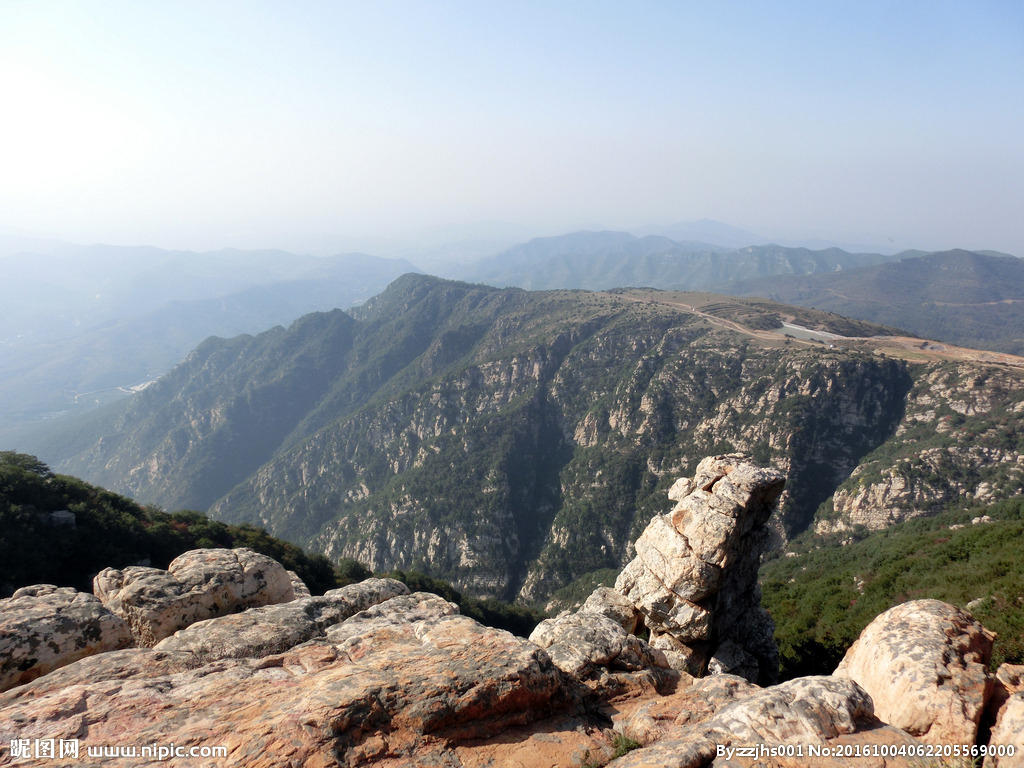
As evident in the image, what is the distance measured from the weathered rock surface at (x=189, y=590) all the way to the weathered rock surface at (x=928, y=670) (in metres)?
24.5

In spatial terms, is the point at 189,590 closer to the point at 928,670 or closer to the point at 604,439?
the point at 928,670

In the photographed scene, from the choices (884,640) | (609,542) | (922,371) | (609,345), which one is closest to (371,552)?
(609,542)

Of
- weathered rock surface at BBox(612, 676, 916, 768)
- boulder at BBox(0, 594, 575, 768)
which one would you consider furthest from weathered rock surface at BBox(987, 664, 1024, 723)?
boulder at BBox(0, 594, 575, 768)

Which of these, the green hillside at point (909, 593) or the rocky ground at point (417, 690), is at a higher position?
the rocky ground at point (417, 690)

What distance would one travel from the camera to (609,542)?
12106 cm

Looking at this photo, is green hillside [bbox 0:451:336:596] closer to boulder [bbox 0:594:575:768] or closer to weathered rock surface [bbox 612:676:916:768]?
boulder [bbox 0:594:575:768]

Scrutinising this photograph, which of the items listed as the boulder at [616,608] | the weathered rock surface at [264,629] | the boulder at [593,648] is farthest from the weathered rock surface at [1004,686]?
the weathered rock surface at [264,629]

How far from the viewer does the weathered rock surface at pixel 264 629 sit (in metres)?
15.2

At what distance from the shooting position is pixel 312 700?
453 inches

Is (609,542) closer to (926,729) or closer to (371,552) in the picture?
(371,552)

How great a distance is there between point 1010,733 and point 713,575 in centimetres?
1271

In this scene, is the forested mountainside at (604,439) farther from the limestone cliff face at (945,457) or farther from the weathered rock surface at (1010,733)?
the weathered rock surface at (1010,733)

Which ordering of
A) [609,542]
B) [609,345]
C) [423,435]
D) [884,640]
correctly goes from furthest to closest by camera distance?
[423,435]
[609,345]
[609,542]
[884,640]

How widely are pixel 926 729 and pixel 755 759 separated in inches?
254
